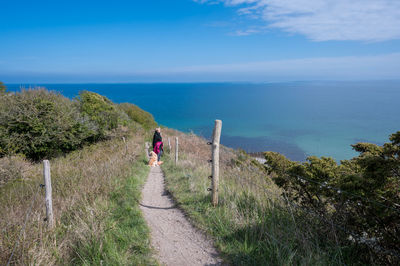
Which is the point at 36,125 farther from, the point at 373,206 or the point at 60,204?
the point at 373,206

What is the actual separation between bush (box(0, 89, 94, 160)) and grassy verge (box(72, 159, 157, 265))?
37.8 ft

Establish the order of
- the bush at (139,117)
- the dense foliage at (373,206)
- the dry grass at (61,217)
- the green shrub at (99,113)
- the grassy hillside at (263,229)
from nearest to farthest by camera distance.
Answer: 1. the dense foliage at (373,206)
2. the dry grass at (61,217)
3. the grassy hillside at (263,229)
4. the green shrub at (99,113)
5. the bush at (139,117)

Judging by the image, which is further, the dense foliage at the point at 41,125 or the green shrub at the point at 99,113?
the green shrub at the point at 99,113

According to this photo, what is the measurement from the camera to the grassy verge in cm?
377

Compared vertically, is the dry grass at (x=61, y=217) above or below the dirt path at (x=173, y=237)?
above

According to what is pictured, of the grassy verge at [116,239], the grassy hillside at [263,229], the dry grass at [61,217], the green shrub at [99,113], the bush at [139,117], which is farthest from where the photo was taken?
the bush at [139,117]

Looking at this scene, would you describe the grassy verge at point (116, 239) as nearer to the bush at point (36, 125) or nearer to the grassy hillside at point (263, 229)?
the grassy hillside at point (263, 229)

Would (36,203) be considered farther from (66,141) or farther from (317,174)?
(66,141)

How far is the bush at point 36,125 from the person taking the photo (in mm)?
13953

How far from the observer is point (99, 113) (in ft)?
64.6

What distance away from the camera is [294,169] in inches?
220

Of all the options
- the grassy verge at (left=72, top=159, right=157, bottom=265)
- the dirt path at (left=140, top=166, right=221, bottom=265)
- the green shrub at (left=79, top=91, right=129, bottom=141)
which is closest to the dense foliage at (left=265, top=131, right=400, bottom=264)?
the dirt path at (left=140, top=166, right=221, bottom=265)

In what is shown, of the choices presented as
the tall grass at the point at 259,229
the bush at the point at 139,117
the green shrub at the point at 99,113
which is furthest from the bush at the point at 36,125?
the bush at the point at 139,117

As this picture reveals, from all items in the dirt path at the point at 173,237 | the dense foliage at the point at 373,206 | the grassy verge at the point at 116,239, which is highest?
the dense foliage at the point at 373,206
